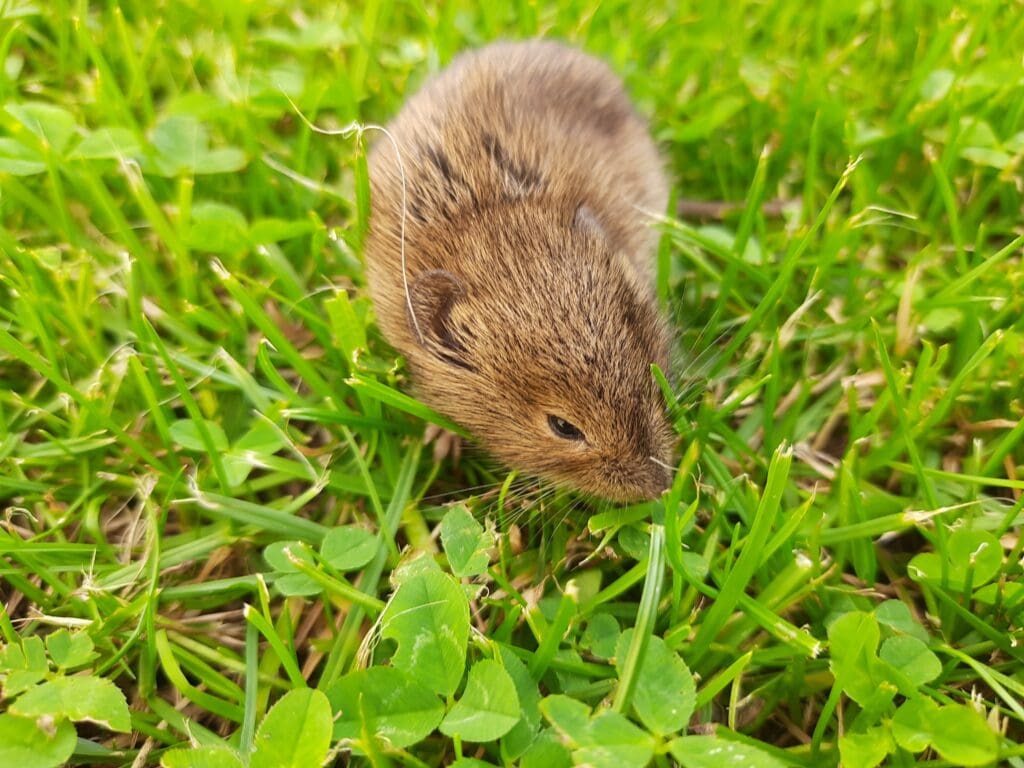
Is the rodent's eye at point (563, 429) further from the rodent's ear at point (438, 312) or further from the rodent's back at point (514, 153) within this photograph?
the rodent's back at point (514, 153)

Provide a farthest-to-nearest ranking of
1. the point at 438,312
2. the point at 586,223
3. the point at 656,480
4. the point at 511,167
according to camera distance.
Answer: the point at 511,167
the point at 586,223
the point at 438,312
the point at 656,480

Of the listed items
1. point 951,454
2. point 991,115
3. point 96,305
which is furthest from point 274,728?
point 991,115

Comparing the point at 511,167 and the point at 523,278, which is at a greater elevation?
the point at 511,167

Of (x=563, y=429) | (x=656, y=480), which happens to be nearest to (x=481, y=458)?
(x=563, y=429)

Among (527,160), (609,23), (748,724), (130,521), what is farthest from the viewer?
(609,23)

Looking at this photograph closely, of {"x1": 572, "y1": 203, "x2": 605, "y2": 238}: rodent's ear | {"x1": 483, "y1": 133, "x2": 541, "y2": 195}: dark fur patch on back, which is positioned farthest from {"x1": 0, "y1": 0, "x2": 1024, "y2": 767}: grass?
{"x1": 483, "y1": 133, "x2": 541, "y2": 195}: dark fur patch on back

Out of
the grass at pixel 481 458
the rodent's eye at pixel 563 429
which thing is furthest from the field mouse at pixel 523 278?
the grass at pixel 481 458

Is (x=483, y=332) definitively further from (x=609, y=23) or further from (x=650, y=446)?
(x=609, y=23)

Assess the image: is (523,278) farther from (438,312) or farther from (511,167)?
(511,167)
